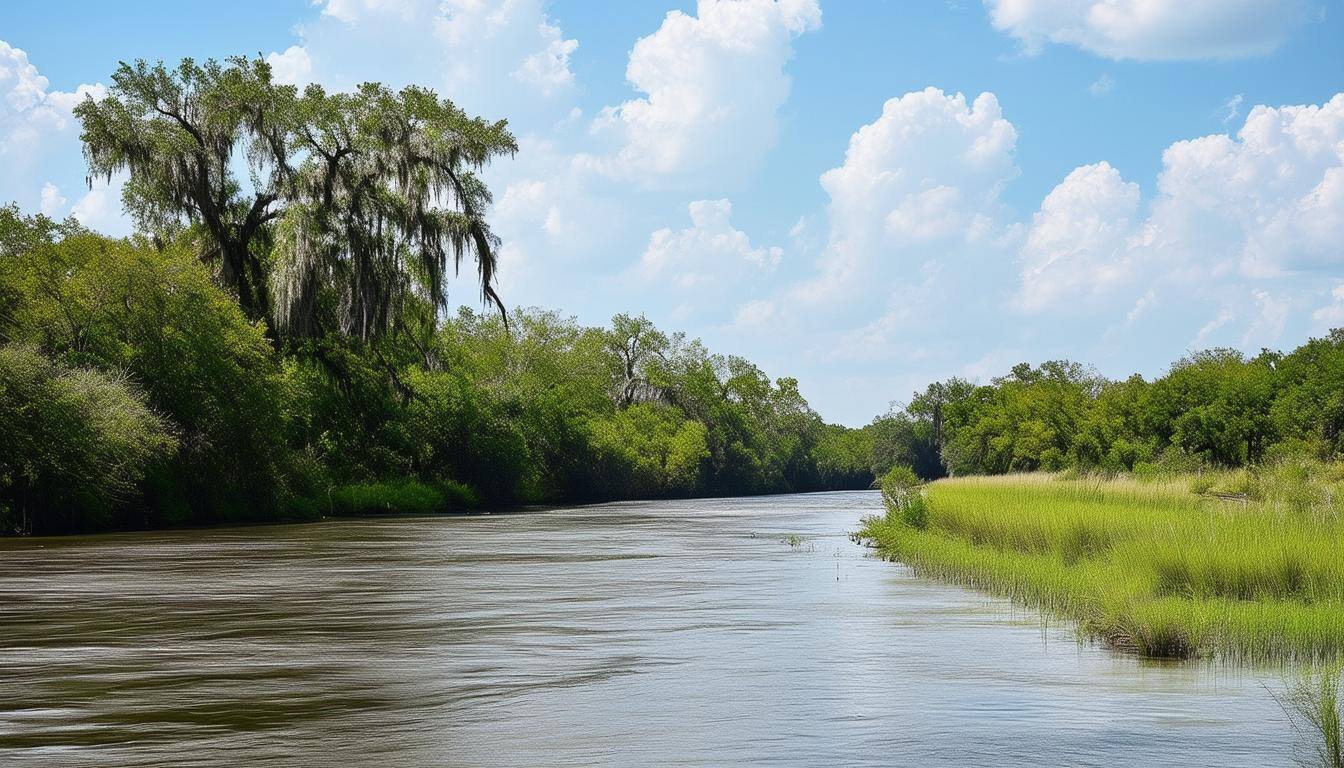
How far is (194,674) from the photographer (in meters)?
12.0

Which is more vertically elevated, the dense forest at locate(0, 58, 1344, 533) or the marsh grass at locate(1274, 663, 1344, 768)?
the dense forest at locate(0, 58, 1344, 533)

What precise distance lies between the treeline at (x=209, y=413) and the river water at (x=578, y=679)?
15.1 metres

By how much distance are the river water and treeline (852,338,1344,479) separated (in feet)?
110

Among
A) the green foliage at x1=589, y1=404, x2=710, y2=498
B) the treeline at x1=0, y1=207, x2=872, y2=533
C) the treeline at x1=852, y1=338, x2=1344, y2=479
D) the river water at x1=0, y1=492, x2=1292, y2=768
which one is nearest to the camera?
the river water at x1=0, y1=492, x2=1292, y2=768

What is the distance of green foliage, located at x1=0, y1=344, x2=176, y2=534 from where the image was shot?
3506cm

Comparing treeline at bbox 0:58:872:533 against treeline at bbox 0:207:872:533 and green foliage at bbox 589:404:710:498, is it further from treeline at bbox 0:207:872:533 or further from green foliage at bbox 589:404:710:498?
green foliage at bbox 589:404:710:498

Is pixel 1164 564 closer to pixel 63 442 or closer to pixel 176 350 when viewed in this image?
pixel 63 442

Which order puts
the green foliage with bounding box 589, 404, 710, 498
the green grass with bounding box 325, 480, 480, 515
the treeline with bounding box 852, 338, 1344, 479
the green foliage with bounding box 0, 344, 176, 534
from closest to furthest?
the green foliage with bounding box 0, 344, 176, 534 < the green grass with bounding box 325, 480, 480, 515 < the treeline with bounding box 852, 338, 1344, 479 < the green foliage with bounding box 589, 404, 710, 498

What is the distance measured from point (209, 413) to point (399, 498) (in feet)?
50.3

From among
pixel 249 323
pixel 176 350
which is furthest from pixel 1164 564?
pixel 249 323

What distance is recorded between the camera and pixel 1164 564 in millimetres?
16281

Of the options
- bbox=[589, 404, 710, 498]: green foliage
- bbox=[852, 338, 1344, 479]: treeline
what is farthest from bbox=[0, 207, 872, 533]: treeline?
bbox=[852, 338, 1344, 479]: treeline

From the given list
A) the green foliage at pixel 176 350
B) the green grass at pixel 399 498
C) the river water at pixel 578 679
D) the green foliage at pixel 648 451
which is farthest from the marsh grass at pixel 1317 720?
the green foliage at pixel 648 451

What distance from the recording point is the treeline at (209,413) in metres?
36.6
